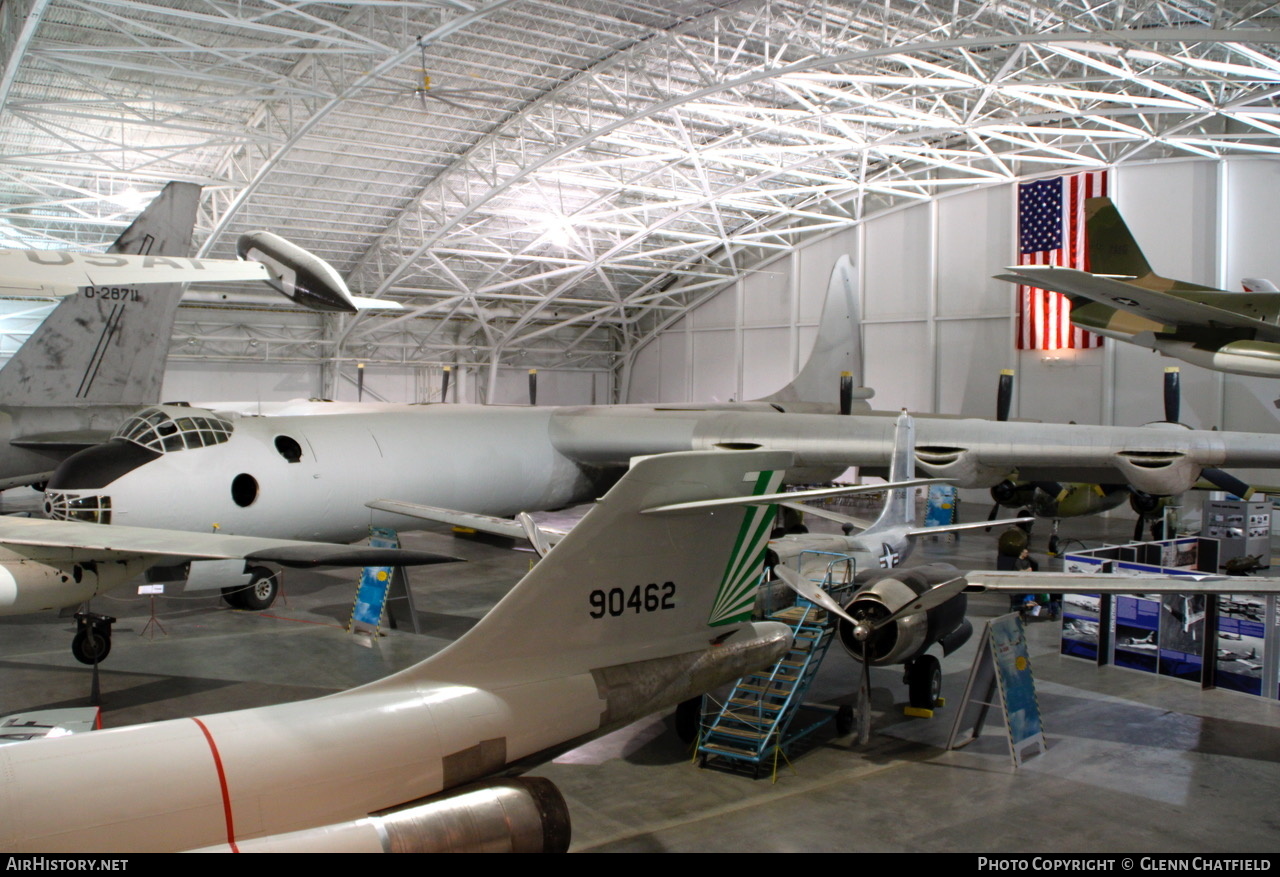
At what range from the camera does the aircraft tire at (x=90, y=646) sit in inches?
477

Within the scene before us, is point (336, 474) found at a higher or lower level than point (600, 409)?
lower

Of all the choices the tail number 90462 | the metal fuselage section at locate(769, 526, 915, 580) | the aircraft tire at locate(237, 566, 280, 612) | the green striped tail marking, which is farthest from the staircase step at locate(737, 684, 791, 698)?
the aircraft tire at locate(237, 566, 280, 612)

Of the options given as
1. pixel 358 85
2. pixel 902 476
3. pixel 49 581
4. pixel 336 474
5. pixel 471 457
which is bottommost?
pixel 49 581

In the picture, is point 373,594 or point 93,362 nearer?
point 373,594

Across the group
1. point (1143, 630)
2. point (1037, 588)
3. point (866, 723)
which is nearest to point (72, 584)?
point (866, 723)

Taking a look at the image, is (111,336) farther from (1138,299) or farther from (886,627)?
(1138,299)

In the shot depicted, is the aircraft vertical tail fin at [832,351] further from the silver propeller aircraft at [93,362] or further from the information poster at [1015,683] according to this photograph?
the information poster at [1015,683]

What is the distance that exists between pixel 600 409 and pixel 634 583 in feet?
43.9

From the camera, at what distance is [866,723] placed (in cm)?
1055

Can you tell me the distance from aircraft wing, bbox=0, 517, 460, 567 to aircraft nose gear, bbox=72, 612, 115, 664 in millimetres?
1690

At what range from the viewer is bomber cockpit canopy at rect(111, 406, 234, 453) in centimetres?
1310

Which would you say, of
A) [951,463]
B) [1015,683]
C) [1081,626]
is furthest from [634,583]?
[951,463]

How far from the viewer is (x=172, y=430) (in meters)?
13.3

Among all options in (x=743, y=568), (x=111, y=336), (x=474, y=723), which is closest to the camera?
(x=474, y=723)
